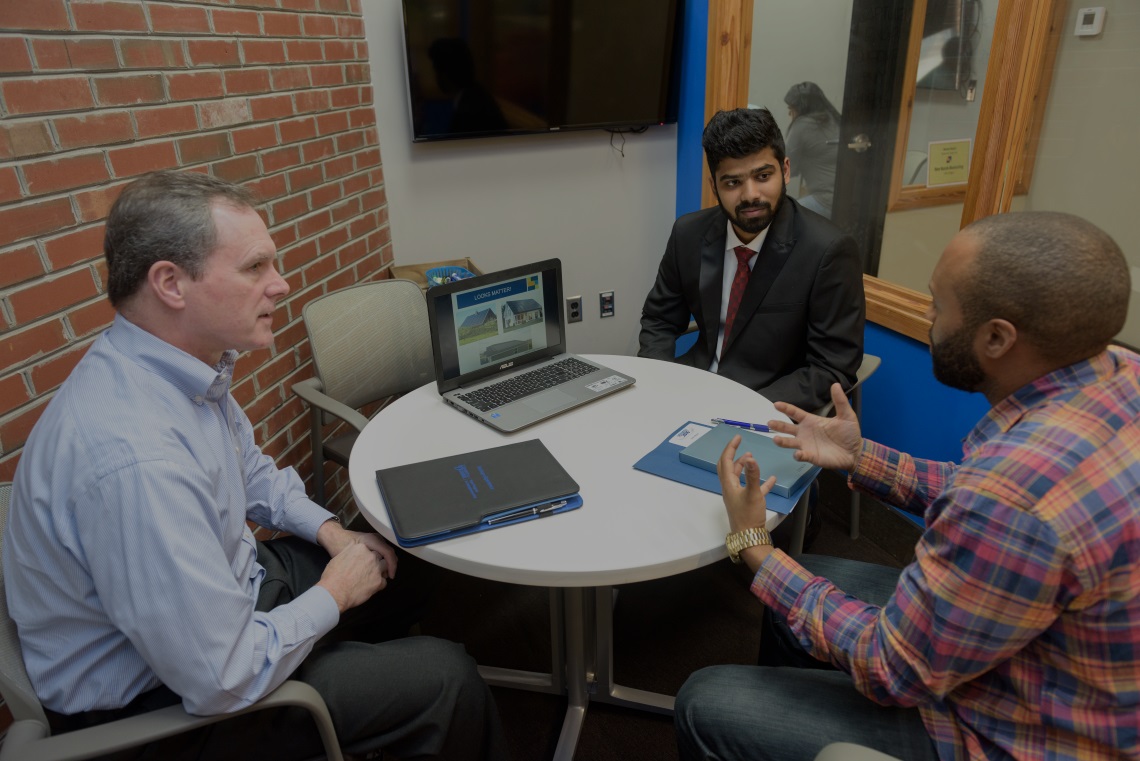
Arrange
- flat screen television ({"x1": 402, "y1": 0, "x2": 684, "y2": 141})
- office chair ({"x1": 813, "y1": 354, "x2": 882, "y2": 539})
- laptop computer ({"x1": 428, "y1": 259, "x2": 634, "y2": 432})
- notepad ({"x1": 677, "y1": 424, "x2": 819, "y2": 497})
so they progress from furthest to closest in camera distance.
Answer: flat screen television ({"x1": 402, "y1": 0, "x2": 684, "y2": 141}) < office chair ({"x1": 813, "y1": 354, "x2": 882, "y2": 539}) < laptop computer ({"x1": 428, "y1": 259, "x2": 634, "y2": 432}) < notepad ({"x1": 677, "y1": 424, "x2": 819, "y2": 497})

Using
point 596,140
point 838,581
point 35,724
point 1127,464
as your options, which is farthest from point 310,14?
point 1127,464

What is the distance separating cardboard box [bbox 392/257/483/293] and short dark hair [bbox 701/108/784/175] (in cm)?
126

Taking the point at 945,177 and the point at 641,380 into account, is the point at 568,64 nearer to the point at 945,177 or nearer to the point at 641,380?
the point at 945,177

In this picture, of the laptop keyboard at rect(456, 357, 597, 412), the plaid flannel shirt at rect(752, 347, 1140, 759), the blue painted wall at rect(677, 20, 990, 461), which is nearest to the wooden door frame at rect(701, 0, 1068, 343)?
the blue painted wall at rect(677, 20, 990, 461)

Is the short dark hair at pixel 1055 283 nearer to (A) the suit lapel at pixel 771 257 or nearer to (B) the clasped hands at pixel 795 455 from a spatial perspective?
(B) the clasped hands at pixel 795 455

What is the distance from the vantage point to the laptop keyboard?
5.50ft

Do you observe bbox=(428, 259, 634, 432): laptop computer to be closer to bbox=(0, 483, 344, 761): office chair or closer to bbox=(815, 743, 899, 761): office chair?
bbox=(0, 483, 344, 761): office chair

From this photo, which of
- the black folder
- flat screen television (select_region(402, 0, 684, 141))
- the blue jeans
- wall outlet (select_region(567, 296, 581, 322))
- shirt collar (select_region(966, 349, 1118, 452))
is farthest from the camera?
wall outlet (select_region(567, 296, 581, 322))

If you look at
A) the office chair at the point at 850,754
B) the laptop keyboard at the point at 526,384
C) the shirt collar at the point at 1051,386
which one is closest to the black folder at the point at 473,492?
the laptop keyboard at the point at 526,384

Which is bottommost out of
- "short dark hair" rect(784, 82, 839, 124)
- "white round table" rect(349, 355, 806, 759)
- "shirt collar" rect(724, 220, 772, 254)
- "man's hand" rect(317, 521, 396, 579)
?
"man's hand" rect(317, 521, 396, 579)

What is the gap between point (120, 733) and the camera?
95 centimetres

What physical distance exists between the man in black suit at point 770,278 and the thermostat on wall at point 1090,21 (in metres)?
0.72

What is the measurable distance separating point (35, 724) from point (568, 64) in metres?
2.77

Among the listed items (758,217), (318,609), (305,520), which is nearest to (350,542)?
(305,520)
